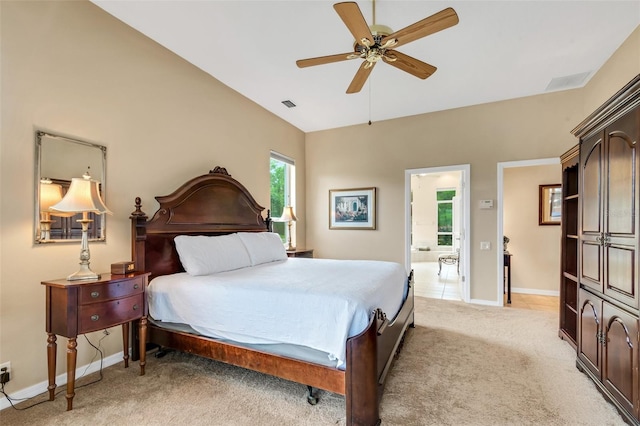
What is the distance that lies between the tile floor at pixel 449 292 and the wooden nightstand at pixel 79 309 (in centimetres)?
447

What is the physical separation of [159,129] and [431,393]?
11.3 feet

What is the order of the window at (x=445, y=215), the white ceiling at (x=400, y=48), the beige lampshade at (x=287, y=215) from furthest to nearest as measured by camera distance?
the window at (x=445, y=215)
the beige lampshade at (x=287, y=215)
the white ceiling at (x=400, y=48)

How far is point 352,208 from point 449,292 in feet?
7.56

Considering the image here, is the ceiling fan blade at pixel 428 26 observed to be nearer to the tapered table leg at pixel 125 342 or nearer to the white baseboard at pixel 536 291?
the tapered table leg at pixel 125 342

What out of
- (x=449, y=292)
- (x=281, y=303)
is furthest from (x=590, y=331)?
(x=449, y=292)

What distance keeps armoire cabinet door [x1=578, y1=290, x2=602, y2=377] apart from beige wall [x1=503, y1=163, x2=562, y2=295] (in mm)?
3153

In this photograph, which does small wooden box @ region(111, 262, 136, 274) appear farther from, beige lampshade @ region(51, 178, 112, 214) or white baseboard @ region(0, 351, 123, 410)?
white baseboard @ region(0, 351, 123, 410)

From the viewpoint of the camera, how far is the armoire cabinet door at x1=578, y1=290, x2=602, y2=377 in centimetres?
218

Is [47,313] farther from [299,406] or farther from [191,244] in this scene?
[299,406]

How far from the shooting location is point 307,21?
2658 millimetres

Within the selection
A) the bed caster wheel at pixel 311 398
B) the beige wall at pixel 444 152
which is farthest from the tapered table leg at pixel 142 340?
the beige wall at pixel 444 152

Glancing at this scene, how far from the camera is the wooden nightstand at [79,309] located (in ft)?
6.41

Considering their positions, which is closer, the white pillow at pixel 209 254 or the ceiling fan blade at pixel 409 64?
the ceiling fan blade at pixel 409 64

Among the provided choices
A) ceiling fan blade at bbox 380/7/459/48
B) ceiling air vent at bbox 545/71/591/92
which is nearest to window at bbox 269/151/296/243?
ceiling fan blade at bbox 380/7/459/48
